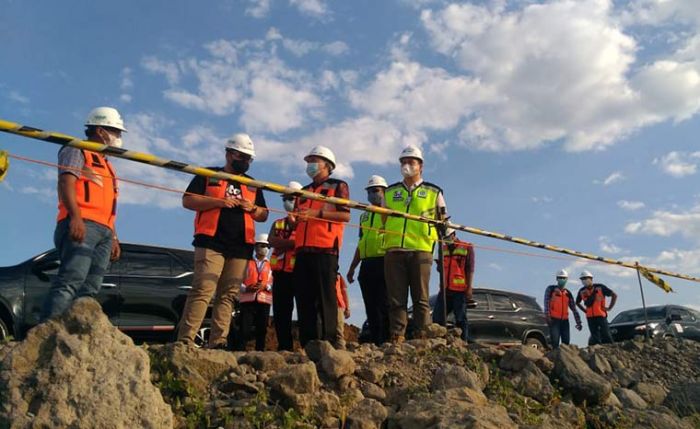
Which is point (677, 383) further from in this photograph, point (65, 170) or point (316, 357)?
point (65, 170)

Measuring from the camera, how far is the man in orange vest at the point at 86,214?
4164 mm

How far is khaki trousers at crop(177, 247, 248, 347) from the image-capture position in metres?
4.90

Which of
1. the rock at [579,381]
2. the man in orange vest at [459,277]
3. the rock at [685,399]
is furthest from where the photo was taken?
the man in orange vest at [459,277]

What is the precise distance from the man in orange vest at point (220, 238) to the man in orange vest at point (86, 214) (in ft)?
2.17

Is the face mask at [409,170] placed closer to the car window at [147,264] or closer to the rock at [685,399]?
the rock at [685,399]

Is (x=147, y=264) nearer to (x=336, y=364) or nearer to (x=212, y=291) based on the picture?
(x=212, y=291)

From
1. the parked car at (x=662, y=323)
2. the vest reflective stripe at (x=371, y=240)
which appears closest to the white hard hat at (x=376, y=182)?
the vest reflective stripe at (x=371, y=240)

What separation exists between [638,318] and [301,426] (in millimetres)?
14356

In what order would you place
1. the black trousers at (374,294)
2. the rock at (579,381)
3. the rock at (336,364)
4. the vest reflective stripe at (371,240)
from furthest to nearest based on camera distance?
the black trousers at (374,294), the vest reflective stripe at (371,240), the rock at (579,381), the rock at (336,364)

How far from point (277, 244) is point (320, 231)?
0.91 metres

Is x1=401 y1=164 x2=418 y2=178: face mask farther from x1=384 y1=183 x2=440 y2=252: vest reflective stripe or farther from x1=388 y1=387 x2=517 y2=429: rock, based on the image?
x1=388 y1=387 x2=517 y2=429: rock

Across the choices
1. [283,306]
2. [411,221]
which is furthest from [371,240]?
[283,306]

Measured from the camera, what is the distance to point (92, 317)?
337cm

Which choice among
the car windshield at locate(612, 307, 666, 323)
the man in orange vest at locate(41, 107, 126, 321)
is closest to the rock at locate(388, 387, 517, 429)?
the man in orange vest at locate(41, 107, 126, 321)
